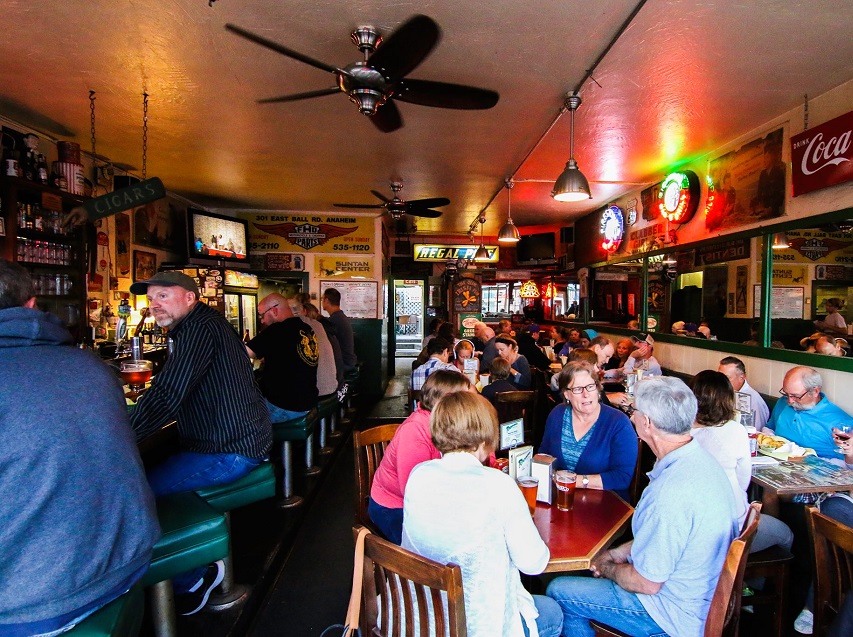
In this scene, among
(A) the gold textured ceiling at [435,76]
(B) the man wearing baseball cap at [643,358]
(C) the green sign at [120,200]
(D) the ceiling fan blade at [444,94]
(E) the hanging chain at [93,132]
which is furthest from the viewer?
(B) the man wearing baseball cap at [643,358]

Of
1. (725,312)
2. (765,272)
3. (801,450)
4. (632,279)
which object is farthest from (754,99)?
(632,279)

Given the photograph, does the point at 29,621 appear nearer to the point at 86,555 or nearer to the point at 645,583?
the point at 86,555

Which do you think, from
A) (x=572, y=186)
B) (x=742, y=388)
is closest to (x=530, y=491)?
(x=572, y=186)

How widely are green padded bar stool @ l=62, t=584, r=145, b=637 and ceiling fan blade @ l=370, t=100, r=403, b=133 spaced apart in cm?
285

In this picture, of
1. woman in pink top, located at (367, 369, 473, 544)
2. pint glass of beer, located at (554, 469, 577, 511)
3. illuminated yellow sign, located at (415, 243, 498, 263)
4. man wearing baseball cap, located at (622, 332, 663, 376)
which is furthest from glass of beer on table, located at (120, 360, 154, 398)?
illuminated yellow sign, located at (415, 243, 498, 263)

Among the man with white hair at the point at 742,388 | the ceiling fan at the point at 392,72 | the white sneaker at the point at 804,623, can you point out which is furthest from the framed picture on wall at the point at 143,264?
the white sneaker at the point at 804,623

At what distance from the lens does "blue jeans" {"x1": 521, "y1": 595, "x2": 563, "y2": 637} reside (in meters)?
1.92

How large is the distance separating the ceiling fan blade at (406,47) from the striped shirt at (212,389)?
5.34 feet

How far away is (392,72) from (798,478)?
3183mm

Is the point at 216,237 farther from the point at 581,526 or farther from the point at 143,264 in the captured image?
the point at 581,526

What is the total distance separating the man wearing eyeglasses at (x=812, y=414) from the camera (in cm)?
340

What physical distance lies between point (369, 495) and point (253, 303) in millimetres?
7012

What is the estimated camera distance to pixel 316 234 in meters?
8.99

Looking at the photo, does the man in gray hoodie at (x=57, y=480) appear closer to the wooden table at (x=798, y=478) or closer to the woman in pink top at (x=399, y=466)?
the woman in pink top at (x=399, y=466)
